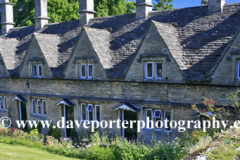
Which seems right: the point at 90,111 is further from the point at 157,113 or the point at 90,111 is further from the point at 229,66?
the point at 229,66

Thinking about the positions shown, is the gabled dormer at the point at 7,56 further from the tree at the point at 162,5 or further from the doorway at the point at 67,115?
the tree at the point at 162,5

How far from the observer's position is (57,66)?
829 inches

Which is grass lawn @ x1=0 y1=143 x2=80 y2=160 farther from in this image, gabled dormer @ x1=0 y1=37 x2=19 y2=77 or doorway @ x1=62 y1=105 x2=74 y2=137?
gabled dormer @ x1=0 y1=37 x2=19 y2=77

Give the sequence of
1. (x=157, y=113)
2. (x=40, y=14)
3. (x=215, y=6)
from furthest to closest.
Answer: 1. (x=40, y=14)
2. (x=215, y=6)
3. (x=157, y=113)

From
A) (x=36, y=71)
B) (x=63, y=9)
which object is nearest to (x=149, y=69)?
(x=36, y=71)

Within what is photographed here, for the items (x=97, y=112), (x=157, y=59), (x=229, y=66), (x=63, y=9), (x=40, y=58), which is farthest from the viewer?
(x=63, y=9)

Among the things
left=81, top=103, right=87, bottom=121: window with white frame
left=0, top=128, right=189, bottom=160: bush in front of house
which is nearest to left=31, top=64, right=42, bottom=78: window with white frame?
left=81, top=103, right=87, bottom=121: window with white frame

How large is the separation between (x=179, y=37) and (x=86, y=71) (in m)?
6.47

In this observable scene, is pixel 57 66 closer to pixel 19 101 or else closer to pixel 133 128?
pixel 19 101

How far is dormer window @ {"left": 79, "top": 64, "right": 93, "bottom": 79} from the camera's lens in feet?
61.7

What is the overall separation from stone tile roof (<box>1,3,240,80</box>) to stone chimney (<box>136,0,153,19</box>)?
429 mm

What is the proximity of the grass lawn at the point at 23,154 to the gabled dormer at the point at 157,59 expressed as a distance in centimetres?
619

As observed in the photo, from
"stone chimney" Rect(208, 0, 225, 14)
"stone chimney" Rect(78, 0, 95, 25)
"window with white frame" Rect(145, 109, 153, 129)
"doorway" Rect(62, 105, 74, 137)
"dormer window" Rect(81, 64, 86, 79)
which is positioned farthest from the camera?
"stone chimney" Rect(78, 0, 95, 25)

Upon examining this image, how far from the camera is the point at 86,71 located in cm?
1894
